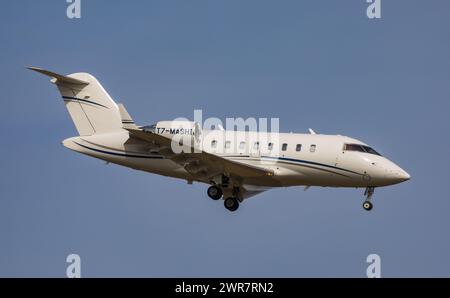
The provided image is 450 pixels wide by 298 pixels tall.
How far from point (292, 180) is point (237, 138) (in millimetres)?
2770

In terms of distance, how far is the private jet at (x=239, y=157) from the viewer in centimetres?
3409

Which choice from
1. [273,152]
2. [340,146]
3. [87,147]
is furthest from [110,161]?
[340,146]

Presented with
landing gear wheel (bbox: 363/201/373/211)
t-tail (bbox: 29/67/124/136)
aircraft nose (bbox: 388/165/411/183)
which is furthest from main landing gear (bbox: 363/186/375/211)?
t-tail (bbox: 29/67/124/136)

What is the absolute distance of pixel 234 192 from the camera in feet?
118

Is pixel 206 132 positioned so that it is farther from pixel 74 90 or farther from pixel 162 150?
pixel 74 90

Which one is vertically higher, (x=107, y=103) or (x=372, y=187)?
(x=107, y=103)

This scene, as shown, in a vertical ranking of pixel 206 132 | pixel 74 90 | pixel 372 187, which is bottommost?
pixel 372 187

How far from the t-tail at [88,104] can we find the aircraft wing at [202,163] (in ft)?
11.7

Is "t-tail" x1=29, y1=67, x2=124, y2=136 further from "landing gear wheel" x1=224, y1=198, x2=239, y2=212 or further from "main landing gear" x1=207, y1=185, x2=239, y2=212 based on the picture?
"landing gear wheel" x1=224, y1=198, x2=239, y2=212

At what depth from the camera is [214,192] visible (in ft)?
117

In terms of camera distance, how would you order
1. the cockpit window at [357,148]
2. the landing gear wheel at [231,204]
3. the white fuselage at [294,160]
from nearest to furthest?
the white fuselage at [294,160] < the cockpit window at [357,148] < the landing gear wheel at [231,204]

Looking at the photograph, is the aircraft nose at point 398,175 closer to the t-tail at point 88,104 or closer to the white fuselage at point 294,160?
the white fuselage at point 294,160

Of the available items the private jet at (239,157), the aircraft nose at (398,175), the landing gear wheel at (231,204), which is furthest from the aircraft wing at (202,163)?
the aircraft nose at (398,175)

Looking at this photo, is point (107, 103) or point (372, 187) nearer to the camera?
point (372, 187)
